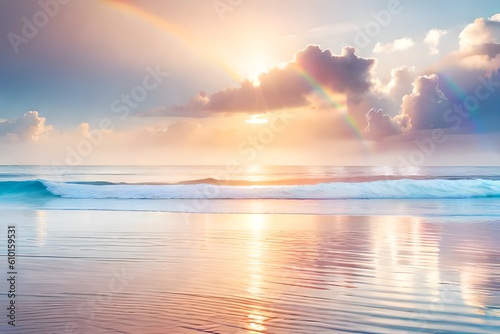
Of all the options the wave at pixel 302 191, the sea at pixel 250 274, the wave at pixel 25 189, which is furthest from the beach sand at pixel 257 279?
the wave at pixel 25 189

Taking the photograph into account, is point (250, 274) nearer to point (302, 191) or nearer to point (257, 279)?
point (257, 279)

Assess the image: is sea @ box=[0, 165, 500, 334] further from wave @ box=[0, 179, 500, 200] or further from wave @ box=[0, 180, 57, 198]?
wave @ box=[0, 180, 57, 198]

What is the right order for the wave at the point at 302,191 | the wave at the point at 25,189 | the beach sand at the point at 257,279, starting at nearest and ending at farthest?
the beach sand at the point at 257,279, the wave at the point at 302,191, the wave at the point at 25,189

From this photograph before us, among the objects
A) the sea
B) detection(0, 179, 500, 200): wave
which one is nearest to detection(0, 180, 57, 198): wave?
detection(0, 179, 500, 200): wave

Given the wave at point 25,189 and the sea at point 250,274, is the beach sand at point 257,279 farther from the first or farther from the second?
the wave at point 25,189

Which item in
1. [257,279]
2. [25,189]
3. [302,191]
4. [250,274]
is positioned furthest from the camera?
[25,189]

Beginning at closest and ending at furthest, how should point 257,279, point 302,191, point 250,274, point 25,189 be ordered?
point 257,279 < point 250,274 < point 302,191 < point 25,189

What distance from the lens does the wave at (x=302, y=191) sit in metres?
28.5

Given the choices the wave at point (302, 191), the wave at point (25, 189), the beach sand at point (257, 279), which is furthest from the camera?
the wave at point (25, 189)

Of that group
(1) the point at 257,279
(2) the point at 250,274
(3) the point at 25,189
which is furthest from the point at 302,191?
(1) the point at 257,279

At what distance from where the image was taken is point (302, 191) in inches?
1153

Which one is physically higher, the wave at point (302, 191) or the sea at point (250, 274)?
the wave at point (302, 191)

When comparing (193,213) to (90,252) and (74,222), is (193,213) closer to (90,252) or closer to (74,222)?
(74,222)

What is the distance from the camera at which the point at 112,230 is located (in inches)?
541
